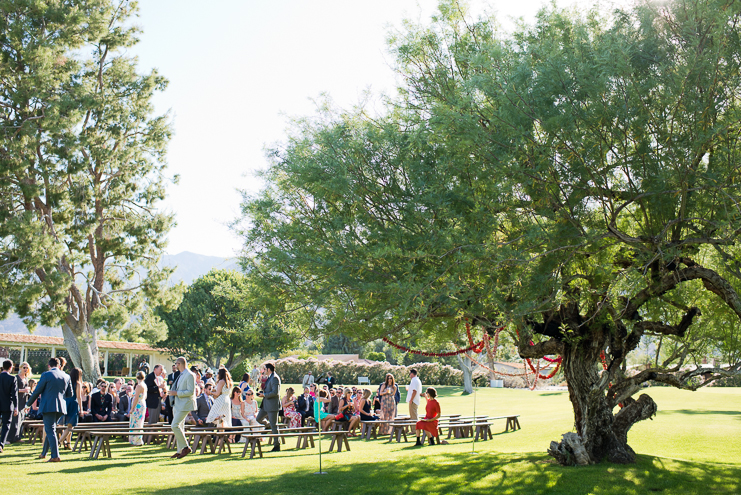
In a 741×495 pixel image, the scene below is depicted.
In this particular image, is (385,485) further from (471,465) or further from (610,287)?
(610,287)

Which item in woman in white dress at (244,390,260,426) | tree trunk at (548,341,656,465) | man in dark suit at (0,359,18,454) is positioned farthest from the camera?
woman in white dress at (244,390,260,426)

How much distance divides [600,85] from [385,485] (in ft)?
22.1

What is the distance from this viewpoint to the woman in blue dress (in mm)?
12609

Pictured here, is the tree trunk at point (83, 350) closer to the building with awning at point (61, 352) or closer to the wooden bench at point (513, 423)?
the wooden bench at point (513, 423)

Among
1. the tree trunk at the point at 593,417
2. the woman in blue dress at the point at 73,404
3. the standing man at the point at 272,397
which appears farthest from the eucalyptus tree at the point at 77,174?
the tree trunk at the point at 593,417

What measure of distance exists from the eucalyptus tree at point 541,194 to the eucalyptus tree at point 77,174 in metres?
14.9

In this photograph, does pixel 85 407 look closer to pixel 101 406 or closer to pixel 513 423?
pixel 101 406

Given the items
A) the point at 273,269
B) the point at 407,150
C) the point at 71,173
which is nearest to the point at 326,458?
the point at 273,269

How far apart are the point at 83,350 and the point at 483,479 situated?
19735 millimetres

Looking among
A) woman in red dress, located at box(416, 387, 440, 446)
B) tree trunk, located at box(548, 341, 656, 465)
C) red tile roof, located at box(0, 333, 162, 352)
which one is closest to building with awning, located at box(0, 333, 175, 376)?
red tile roof, located at box(0, 333, 162, 352)

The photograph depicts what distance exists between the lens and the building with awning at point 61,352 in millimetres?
48438

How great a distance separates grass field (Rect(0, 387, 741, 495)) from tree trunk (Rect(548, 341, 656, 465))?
37 cm

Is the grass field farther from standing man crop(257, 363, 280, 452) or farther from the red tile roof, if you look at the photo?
the red tile roof

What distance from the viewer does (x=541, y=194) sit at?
28.5 feet
